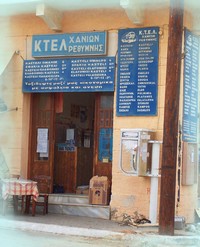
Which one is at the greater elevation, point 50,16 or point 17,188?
point 50,16

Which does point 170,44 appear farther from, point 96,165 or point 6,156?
point 6,156

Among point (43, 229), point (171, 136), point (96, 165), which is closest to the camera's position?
point (171, 136)

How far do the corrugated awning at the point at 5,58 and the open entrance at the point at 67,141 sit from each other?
0.97m

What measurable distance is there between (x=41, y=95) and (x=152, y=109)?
2932 mm

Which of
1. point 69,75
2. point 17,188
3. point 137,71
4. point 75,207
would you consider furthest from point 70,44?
point 75,207

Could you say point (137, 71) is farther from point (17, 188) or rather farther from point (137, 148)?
point (17, 188)

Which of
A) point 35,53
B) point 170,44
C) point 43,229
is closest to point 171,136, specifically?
point 170,44

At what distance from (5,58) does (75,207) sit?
3.62m

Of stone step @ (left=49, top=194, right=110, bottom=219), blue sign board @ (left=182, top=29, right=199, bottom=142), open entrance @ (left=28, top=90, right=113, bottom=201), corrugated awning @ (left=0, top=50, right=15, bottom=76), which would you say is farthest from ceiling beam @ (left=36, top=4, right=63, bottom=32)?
stone step @ (left=49, top=194, right=110, bottom=219)

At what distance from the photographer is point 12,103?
1248 centimetres

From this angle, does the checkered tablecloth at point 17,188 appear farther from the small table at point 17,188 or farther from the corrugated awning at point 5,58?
the corrugated awning at point 5,58

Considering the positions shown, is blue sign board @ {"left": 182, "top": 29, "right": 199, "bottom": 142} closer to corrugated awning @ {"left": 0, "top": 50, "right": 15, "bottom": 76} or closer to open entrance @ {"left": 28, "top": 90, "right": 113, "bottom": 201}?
open entrance @ {"left": 28, "top": 90, "right": 113, "bottom": 201}

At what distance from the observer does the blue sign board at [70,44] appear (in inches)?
459

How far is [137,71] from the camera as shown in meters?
11.3
